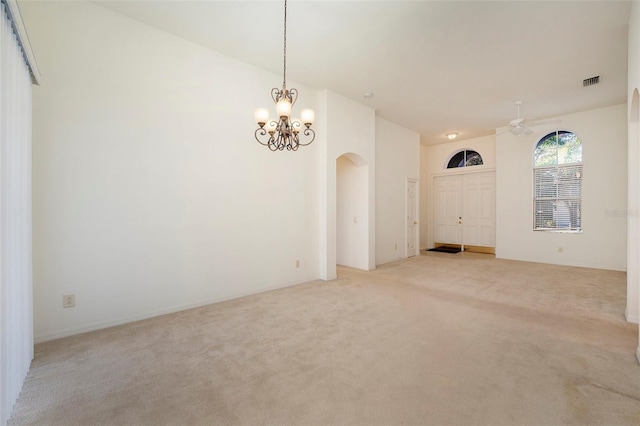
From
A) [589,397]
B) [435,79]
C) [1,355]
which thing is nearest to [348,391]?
[589,397]

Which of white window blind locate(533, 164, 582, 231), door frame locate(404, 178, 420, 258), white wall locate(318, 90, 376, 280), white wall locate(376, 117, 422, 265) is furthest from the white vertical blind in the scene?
white window blind locate(533, 164, 582, 231)

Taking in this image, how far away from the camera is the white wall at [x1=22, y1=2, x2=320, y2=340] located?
9.08ft

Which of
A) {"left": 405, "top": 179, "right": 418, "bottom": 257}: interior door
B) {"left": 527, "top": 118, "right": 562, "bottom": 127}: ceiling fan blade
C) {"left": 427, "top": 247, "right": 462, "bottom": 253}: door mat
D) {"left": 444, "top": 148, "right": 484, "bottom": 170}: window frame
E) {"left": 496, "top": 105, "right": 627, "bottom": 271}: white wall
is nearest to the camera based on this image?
{"left": 496, "top": 105, "right": 627, "bottom": 271}: white wall

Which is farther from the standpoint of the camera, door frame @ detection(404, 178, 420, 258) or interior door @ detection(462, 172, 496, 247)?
interior door @ detection(462, 172, 496, 247)

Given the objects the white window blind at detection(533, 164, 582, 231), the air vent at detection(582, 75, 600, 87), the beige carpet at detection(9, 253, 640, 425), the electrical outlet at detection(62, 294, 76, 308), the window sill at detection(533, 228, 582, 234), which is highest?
the air vent at detection(582, 75, 600, 87)

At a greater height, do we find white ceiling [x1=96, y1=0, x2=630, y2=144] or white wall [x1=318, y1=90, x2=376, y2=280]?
white ceiling [x1=96, y1=0, x2=630, y2=144]

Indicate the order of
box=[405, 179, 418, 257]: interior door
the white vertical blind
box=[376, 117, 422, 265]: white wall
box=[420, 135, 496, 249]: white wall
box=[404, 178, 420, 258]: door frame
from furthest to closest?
box=[420, 135, 496, 249]: white wall
box=[405, 179, 418, 257]: interior door
box=[404, 178, 420, 258]: door frame
box=[376, 117, 422, 265]: white wall
the white vertical blind

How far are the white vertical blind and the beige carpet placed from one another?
0.26 metres

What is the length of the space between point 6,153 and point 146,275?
1.86 m

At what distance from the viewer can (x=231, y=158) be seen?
398cm

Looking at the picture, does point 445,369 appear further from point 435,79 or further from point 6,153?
point 435,79

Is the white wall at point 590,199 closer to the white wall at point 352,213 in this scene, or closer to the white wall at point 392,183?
the white wall at point 392,183

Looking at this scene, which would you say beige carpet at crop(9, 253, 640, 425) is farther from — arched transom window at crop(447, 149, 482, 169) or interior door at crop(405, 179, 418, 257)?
arched transom window at crop(447, 149, 482, 169)

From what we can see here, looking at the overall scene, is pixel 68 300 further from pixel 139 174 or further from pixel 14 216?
pixel 139 174
